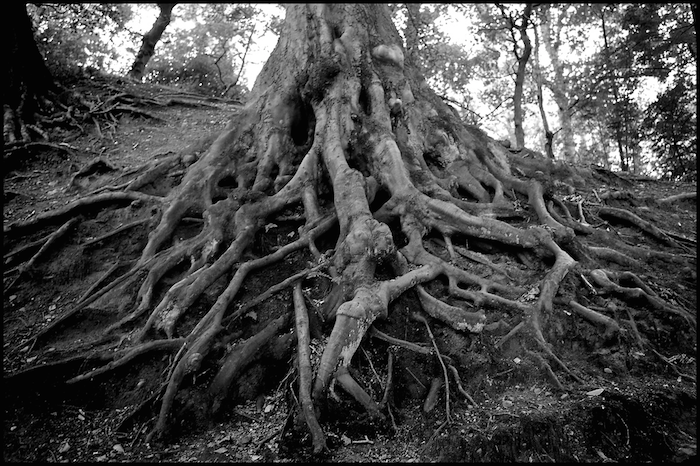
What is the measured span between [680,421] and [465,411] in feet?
4.82

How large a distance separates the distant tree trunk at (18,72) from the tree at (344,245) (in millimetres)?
4058

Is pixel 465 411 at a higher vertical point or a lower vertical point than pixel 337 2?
lower

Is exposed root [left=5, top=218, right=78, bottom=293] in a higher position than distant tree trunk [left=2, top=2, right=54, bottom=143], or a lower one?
lower

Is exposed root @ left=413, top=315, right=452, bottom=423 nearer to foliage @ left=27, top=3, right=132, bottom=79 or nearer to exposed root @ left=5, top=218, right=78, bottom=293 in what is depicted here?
exposed root @ left=5, top=218, right=78, bottom=293

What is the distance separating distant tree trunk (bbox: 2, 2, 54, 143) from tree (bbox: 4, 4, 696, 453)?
4.06 m

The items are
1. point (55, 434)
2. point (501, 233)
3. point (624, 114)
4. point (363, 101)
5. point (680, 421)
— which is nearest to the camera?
point (680, 421)

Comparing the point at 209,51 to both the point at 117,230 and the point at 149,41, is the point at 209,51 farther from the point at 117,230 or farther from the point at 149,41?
the point at 117,230

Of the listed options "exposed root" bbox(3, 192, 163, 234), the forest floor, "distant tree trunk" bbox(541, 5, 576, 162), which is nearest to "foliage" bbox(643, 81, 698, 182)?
"distant tree trunk" bbox(541, 5, 576, 162)

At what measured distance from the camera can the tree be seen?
379 cm

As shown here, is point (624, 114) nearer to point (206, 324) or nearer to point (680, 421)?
point (680, 421)

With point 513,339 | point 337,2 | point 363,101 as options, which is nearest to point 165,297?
point 513,339

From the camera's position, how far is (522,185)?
576 centimetres

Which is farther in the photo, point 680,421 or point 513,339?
point 513,339

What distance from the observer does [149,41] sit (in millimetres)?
14828
